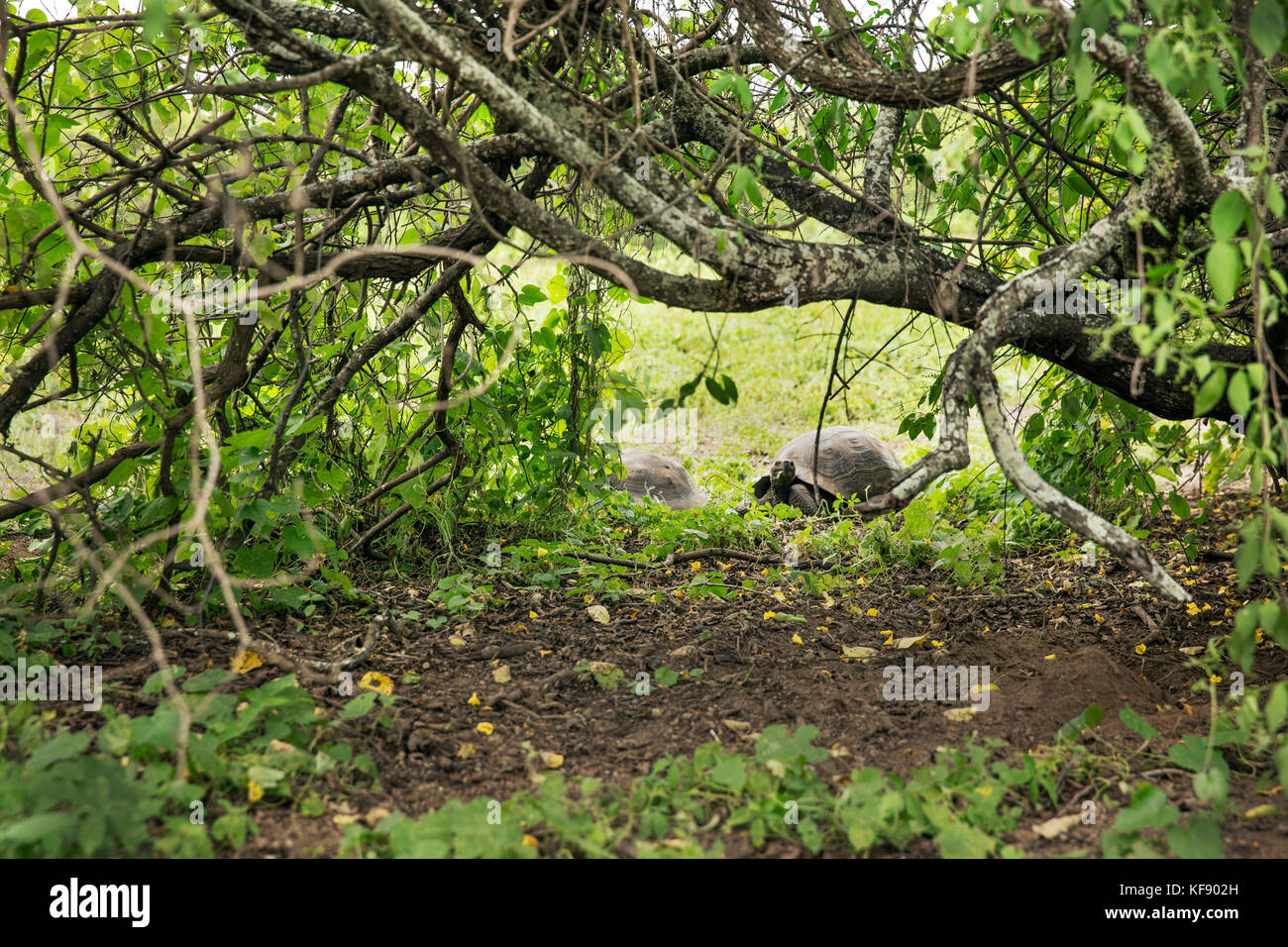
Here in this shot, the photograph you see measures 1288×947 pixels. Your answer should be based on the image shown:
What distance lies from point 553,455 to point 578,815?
91.3 inches

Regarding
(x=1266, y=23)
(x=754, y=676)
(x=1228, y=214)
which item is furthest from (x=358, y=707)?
(x=1266, y=23)

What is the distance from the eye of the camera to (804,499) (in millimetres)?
6375

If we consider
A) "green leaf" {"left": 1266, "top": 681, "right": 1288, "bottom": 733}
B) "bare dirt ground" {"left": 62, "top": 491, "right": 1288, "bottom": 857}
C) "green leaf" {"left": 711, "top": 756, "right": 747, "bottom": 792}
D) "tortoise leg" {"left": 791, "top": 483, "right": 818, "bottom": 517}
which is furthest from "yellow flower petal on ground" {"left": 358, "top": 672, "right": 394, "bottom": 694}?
"tortoise leg" {"left": 791, "top": 483, "right": 818, "bottom": 517}

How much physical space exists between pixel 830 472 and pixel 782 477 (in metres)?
0.46

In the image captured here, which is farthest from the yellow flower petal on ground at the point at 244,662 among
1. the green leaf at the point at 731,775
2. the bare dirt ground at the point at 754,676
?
the green leaf at the point at 731,775

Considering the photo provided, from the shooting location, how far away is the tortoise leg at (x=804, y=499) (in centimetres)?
625

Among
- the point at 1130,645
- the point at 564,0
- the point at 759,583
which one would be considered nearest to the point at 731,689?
the point at 759,583

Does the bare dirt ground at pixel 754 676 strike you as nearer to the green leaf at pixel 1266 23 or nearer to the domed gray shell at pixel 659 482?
the green leaf at pixel 1266 23

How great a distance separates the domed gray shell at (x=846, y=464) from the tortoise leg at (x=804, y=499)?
7 centimetres

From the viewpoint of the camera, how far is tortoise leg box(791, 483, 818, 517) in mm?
6254

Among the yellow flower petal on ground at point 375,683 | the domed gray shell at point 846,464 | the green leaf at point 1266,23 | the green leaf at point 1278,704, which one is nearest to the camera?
the green leaf at point 1278,704

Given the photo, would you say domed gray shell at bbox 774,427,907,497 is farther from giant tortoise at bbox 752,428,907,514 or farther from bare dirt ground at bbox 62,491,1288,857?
bare dirt ground at bbox 62,491,1288,857

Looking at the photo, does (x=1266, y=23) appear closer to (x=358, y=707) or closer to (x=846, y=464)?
(x=358, y=707)
